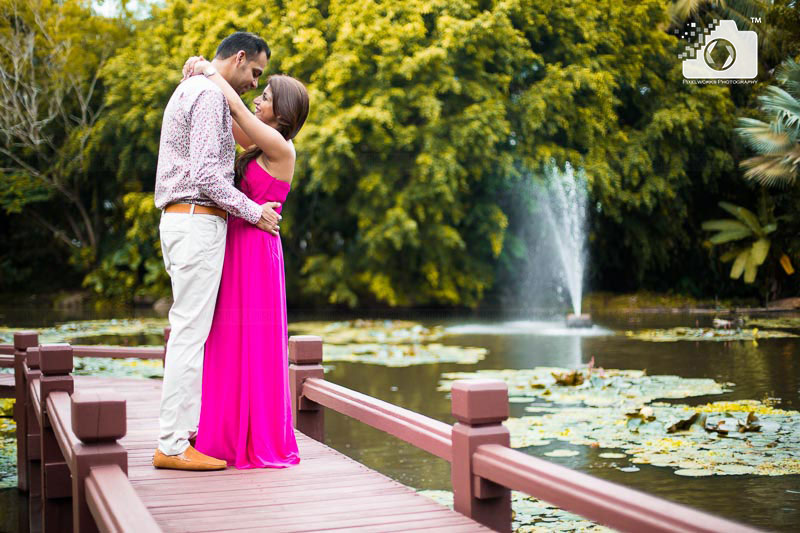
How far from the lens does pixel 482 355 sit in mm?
10844

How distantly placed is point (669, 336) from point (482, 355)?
134 inches

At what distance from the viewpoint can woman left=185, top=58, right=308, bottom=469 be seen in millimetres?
3119

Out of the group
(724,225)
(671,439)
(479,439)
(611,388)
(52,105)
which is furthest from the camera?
(52,105)

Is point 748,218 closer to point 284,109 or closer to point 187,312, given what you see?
point 284,109

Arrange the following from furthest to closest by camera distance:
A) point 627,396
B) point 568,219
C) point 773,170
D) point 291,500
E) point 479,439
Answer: point 568,219 < point 773,170 < point 627,396 < point 291,500 < point 479,439

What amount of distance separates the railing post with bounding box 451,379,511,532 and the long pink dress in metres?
0.91

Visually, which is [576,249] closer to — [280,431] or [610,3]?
[610,3]

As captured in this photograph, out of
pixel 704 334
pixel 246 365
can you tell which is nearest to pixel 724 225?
pixel 704 334

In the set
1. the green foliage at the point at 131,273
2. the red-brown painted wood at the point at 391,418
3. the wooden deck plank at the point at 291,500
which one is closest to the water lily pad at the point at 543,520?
the red-brown painted wood at the point at 391,418

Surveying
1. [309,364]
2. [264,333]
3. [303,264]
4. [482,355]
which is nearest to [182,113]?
[264,333]

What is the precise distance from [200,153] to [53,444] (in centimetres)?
188

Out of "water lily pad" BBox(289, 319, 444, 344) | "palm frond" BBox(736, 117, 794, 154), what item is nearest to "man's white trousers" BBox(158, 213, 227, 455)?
"water lily pad" BBox(289, 319, 444, 344)

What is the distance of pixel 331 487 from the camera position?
2895 mm

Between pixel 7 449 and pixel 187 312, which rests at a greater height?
pixel 187 312
